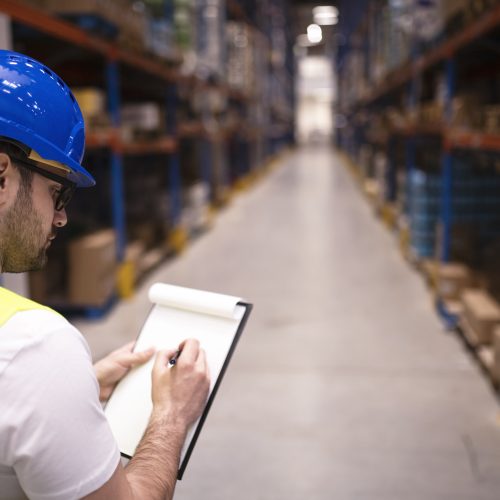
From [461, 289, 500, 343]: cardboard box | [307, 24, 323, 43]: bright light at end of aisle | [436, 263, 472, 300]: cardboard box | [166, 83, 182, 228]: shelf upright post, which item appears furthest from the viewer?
[307, 24, 323, 43]: bright light at end of aisle

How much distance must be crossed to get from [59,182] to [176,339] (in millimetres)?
520

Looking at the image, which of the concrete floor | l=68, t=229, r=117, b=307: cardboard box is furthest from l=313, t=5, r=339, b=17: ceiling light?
l=68, t=229, r=117, b=307: cardboard box

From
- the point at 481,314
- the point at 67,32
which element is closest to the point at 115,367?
the point at 481,314

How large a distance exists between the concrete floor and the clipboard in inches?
48.2

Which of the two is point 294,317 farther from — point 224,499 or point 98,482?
point 98,482

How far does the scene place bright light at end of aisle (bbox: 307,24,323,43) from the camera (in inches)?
1552

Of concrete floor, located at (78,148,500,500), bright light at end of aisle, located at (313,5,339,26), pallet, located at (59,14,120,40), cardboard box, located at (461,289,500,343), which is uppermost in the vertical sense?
bright light at end of aisle, located at (313,5,339,26)

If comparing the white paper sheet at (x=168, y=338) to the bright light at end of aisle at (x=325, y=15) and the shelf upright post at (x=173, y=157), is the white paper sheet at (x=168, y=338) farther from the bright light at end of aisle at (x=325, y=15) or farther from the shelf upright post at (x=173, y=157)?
the bright light at end of aisle at (x=325, y=15)

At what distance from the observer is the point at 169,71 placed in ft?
22.2

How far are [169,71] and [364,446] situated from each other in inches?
193

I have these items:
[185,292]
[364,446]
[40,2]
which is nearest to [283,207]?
[40,2]

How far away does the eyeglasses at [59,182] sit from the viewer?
1.07m

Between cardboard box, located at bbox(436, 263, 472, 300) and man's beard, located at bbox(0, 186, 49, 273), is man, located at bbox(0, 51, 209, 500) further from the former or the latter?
cardboard box, located at bbox(436, 263, 472, 300)

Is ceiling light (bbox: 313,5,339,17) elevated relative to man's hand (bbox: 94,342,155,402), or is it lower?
elevated
